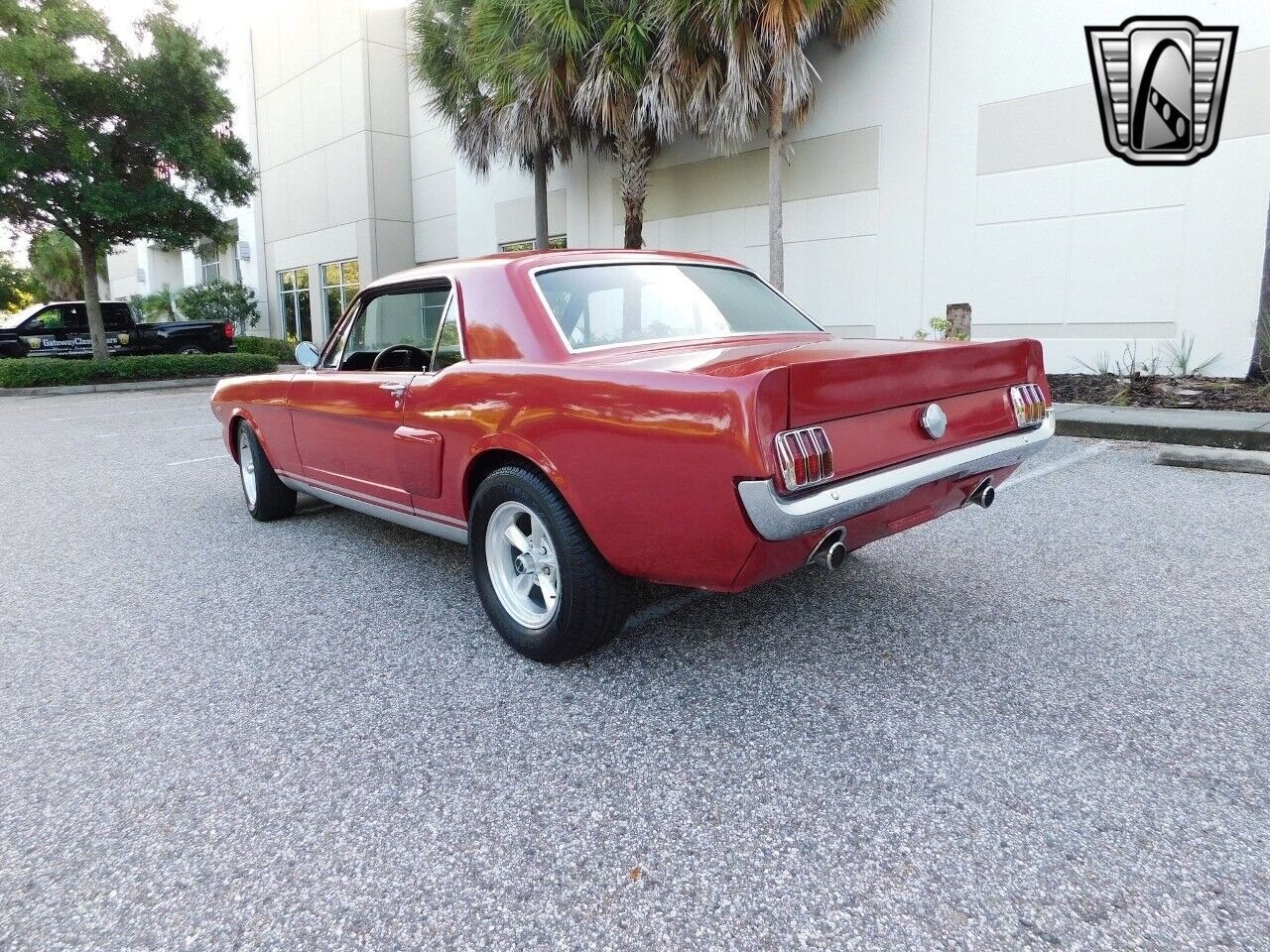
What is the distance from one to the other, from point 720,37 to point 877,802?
11306 millimetres

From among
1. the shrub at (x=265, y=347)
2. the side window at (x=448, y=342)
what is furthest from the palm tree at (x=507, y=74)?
the side window at (x=448, y=342)

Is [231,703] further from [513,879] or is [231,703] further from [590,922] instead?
[590,922]

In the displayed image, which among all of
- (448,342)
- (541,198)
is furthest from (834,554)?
(541,198)

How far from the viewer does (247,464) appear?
5422mm

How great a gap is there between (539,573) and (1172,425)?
6.81 metres

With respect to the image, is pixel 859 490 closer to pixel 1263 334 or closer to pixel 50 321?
pixel 1263 334

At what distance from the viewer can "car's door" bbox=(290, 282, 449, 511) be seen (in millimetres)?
3613

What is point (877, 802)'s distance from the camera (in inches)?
82.4

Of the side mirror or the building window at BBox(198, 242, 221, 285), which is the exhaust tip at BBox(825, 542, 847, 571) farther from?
the building window at BBox(198, 242, 221, 285)

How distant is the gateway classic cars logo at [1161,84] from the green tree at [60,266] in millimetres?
41099

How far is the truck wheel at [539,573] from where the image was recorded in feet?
8.86

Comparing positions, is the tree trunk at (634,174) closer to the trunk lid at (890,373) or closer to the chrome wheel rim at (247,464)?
the chrome wheel rim at (247,464)

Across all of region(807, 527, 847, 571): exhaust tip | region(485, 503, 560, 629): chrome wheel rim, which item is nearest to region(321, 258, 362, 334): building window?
region(485, 503, 560, 629): chrome wheel rim

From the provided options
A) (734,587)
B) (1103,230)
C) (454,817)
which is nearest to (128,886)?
(454,817)
